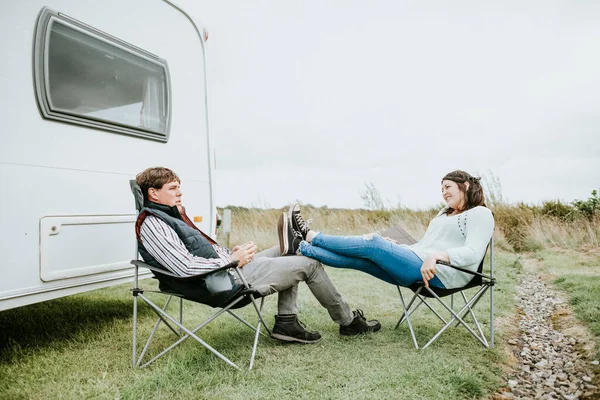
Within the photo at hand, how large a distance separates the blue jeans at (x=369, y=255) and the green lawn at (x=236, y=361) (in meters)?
0.45

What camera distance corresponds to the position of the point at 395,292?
485 cm

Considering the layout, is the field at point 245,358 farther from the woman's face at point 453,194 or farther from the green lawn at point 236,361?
the woman's face at point 453,194

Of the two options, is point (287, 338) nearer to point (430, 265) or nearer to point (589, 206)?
point (430, 265)

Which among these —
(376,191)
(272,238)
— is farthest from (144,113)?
(376,191)

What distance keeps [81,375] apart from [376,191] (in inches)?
316

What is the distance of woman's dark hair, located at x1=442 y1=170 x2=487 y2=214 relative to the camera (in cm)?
302

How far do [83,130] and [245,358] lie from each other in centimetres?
163

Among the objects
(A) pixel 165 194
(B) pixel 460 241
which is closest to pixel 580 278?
(B) pixel 460 241

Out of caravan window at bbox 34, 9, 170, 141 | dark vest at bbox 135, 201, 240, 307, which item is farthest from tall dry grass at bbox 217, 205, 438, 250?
dark vest at bbox 135, 201, 240, 307

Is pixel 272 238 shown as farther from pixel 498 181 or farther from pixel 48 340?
pixel 48 340

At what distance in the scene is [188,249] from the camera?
2.68 meters

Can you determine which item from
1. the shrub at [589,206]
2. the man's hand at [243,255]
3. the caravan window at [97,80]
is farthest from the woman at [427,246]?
the shrub at [589,206]

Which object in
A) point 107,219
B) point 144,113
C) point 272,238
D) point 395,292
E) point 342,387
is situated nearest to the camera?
point 342,387

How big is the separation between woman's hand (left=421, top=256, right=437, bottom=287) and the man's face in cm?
146
